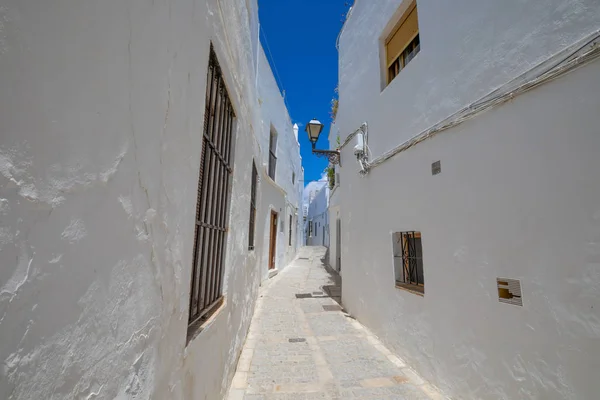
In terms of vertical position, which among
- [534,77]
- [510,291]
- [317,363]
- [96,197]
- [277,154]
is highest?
[277,154]

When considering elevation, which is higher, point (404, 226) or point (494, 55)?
point (494, 55)

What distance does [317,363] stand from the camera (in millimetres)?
3252

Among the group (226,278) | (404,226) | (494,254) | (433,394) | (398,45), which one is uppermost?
(398,45)

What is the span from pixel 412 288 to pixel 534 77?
2418 mm

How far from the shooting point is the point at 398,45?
4027 mm

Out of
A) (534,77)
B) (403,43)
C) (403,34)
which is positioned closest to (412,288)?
(534,77)

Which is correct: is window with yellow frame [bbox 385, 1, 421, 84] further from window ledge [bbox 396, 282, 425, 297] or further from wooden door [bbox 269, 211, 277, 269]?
wooden door [bbox 269, 211, 277, 269]

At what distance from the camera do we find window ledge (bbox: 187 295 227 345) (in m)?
1.68

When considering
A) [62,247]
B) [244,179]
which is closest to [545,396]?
[62,247]

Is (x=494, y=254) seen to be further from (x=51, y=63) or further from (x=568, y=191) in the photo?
(x=51, y=63)

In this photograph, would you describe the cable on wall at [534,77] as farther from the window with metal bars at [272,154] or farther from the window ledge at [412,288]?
the window with metal bars at [272,154]

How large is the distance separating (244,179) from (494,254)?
9.16 feet

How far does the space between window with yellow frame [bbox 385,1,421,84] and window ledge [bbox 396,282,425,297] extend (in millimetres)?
3032

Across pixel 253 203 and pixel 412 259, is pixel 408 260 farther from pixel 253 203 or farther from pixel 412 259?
pixel 253 203
